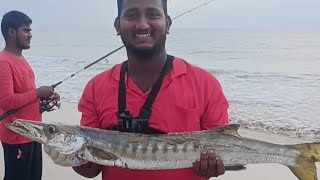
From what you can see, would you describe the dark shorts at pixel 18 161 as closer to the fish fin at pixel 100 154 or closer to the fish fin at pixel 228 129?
the fish fin at pixel 100 154

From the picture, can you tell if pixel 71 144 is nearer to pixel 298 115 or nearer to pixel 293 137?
pixel 293 137

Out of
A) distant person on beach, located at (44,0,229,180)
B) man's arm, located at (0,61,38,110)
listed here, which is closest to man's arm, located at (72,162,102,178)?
distant person on beach, located at (44,0,229,180)

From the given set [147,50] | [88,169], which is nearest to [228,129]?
[147,50]

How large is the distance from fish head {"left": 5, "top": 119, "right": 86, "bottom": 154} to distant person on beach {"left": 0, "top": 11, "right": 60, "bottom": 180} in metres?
2.46

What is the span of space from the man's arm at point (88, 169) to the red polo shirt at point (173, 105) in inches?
2.3

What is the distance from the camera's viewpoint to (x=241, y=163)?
3.06 metres

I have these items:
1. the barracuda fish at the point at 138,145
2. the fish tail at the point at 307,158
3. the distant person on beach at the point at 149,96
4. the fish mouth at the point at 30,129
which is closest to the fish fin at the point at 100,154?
the barracuda fish at the point at 138,145

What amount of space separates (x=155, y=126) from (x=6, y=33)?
11.6 ft

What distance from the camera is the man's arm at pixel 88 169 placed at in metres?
3.14

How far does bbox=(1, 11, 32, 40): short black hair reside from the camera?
5758 mm

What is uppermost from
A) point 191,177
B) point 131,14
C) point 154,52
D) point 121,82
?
point 131,14

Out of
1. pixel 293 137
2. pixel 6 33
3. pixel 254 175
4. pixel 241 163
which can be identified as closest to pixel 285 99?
pixel 293 137

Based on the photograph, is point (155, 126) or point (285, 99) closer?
point (155, 126)

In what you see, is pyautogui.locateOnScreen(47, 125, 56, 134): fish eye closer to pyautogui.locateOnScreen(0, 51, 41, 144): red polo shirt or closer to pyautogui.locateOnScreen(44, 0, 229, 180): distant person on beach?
pyautogui.locateOnScreen(44, 0, 229, 180): distant person on beach
